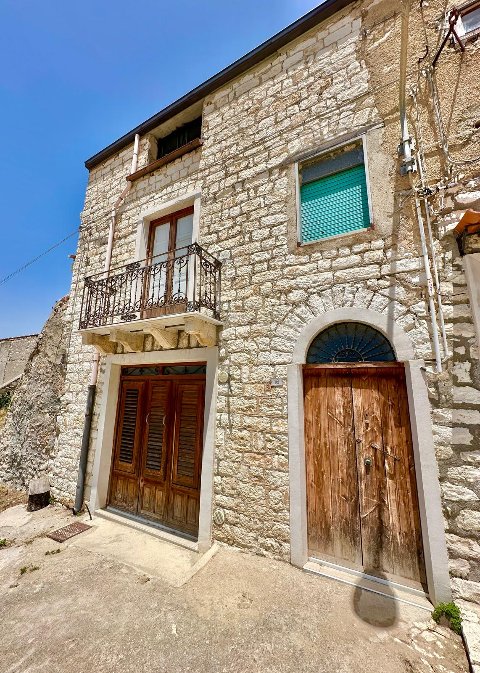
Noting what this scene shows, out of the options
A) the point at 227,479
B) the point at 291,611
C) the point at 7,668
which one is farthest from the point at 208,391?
the point at 7,668

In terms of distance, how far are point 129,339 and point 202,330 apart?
185 centimetres

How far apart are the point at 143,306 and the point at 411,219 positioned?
170 inches

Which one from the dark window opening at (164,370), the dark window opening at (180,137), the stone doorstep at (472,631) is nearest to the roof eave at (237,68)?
the dark window opening at (180,137)

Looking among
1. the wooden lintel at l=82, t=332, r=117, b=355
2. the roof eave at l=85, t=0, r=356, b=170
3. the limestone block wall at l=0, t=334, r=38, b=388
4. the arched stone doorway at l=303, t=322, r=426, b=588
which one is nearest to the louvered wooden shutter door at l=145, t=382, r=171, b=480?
the wooden lintel at l=82, t=332, r=117, b=355

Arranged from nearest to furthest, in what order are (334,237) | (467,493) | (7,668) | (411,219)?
(7,668)
(467,493)
(411,219)
(334,237)

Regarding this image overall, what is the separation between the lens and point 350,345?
12.3ft

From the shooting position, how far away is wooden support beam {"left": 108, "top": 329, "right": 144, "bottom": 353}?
528cm

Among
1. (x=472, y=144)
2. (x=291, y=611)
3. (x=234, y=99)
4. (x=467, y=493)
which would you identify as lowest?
(x=291, y=611)

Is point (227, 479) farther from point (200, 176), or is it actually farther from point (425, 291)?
point (200, 176)

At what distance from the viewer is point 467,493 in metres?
2.83

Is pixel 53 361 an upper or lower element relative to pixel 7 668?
upper

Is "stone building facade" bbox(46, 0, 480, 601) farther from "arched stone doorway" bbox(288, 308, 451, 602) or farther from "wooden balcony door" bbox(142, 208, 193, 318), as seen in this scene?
"wooden balcony door" bbox(142, 208, 193, 318)

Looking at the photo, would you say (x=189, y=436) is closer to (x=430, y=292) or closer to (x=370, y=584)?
(x=370, y=584)

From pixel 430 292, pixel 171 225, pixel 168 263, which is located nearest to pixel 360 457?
pixel 430 292
